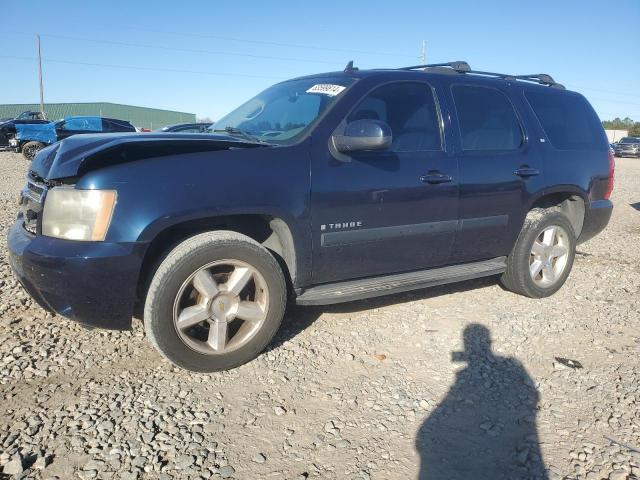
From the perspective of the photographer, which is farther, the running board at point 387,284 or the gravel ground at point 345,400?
the running board at point 387,284

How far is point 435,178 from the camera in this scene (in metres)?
3.58

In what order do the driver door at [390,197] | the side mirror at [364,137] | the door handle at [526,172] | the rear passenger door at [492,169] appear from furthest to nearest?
the door handle at [526,172]
the rear passenger door at [492,169]
the driver door at [390,197]
the side mirror at [364,137]

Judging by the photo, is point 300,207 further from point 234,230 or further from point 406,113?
point 406,113

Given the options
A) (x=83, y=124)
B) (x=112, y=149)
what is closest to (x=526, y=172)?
(x=112, y=149)

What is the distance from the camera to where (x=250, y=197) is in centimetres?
292

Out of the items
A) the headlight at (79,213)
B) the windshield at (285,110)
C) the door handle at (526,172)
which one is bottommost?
the headlight at (79,213)

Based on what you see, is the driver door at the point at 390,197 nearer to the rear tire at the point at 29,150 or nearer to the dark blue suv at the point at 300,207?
the dark blue suv at the point at 300,207

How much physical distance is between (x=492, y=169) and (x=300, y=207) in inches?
68.7

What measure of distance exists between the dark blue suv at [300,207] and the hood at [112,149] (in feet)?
0.04

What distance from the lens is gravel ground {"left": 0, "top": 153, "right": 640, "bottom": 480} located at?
2250mm

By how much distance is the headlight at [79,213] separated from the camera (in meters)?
2.59

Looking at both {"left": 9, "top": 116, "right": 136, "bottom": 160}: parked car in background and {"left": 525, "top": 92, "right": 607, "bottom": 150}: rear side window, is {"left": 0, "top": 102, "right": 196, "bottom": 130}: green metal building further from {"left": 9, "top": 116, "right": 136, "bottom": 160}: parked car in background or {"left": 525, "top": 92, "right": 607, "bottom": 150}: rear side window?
{"left": 525, "top": 92, "right": 607, "bottom": 150}: rear side window

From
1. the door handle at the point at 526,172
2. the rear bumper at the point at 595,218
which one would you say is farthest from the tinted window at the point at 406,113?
the rear bumper at the point at 595,218

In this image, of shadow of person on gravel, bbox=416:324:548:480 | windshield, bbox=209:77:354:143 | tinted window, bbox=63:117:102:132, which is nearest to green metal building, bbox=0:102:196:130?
tinted window, bbox=63:117:102:132
